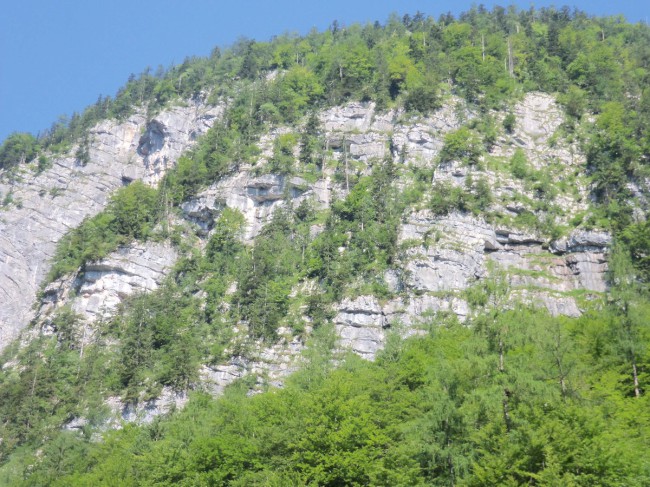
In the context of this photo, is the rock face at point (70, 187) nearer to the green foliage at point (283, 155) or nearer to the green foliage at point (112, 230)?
the green foliage at point (112, 230)

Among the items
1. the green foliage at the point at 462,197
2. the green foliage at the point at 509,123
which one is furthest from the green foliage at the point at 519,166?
the green foliage at the point at 509,123

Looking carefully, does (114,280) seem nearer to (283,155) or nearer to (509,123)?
(283,155)

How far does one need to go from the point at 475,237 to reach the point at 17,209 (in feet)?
226

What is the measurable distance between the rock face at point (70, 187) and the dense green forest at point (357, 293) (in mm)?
4409

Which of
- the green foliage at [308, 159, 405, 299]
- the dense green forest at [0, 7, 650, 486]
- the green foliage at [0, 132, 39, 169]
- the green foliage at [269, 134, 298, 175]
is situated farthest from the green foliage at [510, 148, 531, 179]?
the green foliage at [0, 132, 39, 169]

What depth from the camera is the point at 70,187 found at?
330 feet

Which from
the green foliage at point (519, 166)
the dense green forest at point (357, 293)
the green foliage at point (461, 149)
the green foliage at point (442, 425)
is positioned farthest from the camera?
the green foliage at point (461, 149)

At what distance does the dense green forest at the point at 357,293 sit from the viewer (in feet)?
92.6

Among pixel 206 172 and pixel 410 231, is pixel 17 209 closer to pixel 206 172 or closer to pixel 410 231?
pixel 206 172

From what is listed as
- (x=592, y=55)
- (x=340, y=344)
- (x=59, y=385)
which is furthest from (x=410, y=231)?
(x=592, y=55)

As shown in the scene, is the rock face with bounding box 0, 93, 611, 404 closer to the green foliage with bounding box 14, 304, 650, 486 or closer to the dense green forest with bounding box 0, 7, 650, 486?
the dense green forest with bounding box 0, 7, 650, 486

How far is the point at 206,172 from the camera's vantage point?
87.2 meters

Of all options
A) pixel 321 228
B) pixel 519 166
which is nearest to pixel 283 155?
pixel 321 228

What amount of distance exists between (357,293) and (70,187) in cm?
5886
